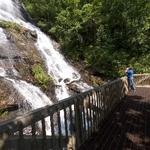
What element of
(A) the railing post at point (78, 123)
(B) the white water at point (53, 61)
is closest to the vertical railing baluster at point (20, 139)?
(A) the railing post at point (78, 123)

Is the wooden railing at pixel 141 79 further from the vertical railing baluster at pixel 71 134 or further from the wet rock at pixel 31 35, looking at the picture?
the vertical railing baluster at pixel 71 134

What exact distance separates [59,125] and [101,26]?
33.1 metres

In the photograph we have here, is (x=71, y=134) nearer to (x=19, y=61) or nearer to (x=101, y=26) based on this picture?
(x=19, y=61)

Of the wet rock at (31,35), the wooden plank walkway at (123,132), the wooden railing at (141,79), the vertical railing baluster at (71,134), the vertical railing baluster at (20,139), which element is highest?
the wet rock at (31,35)

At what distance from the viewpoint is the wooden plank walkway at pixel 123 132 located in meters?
9.67

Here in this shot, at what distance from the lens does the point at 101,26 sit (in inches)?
1587

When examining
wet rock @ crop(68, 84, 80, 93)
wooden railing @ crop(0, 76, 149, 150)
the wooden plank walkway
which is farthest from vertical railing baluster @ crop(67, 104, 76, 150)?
wet rock @ crop(68, 84, 80, 93)

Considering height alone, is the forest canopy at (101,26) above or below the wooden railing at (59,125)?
above

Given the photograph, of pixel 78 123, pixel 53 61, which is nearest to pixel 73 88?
pixel 53 61

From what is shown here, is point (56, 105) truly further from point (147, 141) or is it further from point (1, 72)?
point (1, 72)

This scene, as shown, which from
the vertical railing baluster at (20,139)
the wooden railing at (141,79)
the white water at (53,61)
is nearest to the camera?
the vertical railing baluster at (20,139)

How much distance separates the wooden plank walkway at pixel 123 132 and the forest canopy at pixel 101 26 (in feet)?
76.3

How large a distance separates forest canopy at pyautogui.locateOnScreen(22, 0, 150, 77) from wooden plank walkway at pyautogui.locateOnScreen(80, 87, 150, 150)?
23253 mm

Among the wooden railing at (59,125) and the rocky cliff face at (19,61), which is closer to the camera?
the wooden railing at (59,125)
